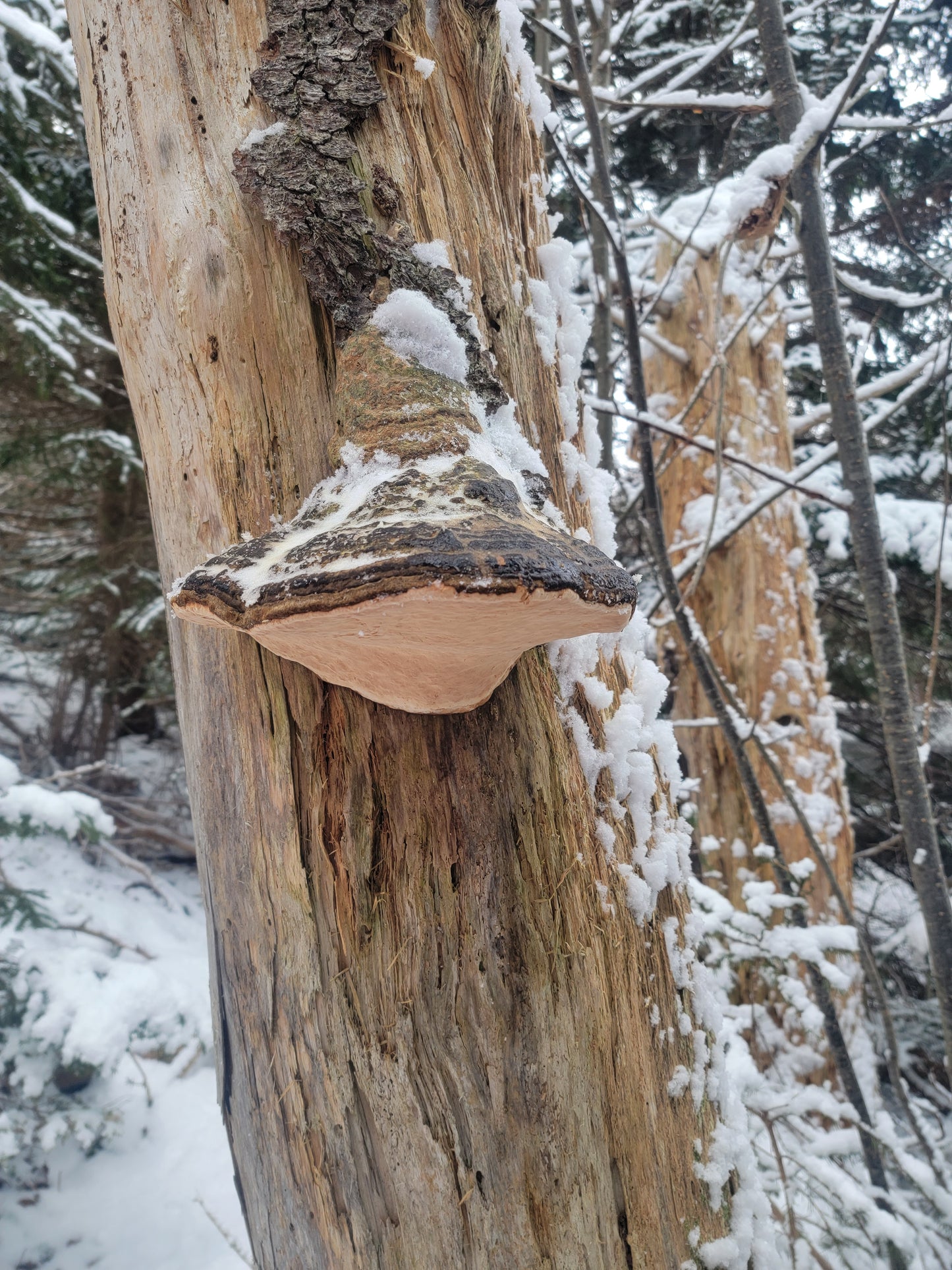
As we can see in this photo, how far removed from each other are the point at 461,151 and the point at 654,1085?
1.48 m

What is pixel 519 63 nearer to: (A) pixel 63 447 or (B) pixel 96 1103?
(B) pixel 96 1103

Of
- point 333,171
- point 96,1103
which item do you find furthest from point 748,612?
point 96,1103

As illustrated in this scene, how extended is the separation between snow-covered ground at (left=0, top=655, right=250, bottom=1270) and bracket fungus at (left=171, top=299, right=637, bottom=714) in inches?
96.7

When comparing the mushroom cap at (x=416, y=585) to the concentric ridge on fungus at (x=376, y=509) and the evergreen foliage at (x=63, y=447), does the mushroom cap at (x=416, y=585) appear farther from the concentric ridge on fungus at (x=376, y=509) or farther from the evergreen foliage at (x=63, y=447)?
the evergreen foliage at (x=63, y=447)

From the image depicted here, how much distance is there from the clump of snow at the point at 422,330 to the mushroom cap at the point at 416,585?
23cm

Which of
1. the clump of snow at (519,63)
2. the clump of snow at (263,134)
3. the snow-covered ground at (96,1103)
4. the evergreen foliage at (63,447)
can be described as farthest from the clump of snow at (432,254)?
the evergreen foliage at (63,447)

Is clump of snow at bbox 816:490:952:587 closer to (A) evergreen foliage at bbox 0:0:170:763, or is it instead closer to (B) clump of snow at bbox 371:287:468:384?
(B) clump of snow at bbox 371:287:468:384

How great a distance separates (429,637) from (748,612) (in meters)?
3.36

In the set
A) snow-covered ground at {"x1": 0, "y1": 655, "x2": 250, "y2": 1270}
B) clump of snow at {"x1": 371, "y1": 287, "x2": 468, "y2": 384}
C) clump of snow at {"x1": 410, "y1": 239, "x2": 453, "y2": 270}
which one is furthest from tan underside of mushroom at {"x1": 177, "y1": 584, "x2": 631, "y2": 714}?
snow-covered ground at {"x1": 0, "y1": 655, "x2": 250, "y2": 1270}

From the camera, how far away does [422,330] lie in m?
0.96

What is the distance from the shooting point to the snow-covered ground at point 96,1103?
2.66 metres

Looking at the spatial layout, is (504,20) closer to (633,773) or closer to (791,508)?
(633,773)

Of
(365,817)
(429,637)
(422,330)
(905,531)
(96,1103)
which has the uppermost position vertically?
(905,531)

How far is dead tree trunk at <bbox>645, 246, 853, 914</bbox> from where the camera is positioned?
3480 mm
